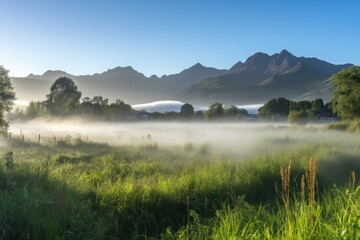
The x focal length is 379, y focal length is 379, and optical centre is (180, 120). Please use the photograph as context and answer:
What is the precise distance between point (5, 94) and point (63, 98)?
62535mm

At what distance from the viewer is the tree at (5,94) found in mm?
42844

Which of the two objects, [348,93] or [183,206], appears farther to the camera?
[348,93]

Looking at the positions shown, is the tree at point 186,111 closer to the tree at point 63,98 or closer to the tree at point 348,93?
the tree at point 63,98

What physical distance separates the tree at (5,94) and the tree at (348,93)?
134ft

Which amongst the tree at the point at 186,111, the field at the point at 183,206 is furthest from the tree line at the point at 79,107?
the field at the point at 183,206

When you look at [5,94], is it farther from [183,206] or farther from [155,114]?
[155,114]

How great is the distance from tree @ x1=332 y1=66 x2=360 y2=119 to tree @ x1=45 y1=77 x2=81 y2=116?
72.5m

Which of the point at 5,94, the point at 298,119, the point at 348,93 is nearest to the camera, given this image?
the point at 5,94

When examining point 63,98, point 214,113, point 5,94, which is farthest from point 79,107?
point 5,94

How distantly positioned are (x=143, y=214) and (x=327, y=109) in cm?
11638

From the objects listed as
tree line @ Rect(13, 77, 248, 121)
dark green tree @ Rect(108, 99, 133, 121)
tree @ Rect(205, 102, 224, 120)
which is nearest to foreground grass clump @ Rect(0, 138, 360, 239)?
tree line @ Rect(13, 77, 248, 121)

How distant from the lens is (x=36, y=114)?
122 metres

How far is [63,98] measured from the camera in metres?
104

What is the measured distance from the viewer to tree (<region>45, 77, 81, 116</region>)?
104250 millimetres
